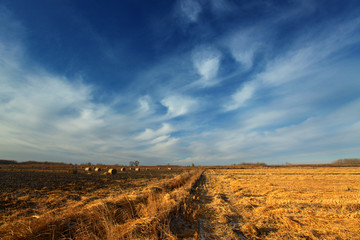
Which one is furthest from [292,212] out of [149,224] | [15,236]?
[15,236]

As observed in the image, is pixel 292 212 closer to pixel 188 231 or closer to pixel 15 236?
pixel 188 231

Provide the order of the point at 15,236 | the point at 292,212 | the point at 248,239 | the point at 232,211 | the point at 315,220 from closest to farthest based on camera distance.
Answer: the point at 15,236, the point at 248,239, the point at 315,220, the point at 292,212, the point at 232,211

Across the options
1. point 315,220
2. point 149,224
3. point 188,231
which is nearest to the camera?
point 149,224

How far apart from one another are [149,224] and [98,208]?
1.90 m

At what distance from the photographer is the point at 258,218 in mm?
6195

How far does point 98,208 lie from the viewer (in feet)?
17.1

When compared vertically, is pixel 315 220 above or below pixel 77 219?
below

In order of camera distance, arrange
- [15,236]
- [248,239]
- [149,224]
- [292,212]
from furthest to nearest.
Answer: [292,212]
[248,239]
[149,224]
[15,236]

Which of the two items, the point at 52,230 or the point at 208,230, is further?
the point at 208,230

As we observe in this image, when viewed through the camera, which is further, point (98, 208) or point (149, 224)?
point (98, 208)

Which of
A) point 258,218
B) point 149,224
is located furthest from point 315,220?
point 149,224

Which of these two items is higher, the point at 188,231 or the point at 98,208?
the point at 98,208

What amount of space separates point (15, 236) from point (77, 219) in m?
1.22

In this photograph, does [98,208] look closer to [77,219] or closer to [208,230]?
[77,219]
